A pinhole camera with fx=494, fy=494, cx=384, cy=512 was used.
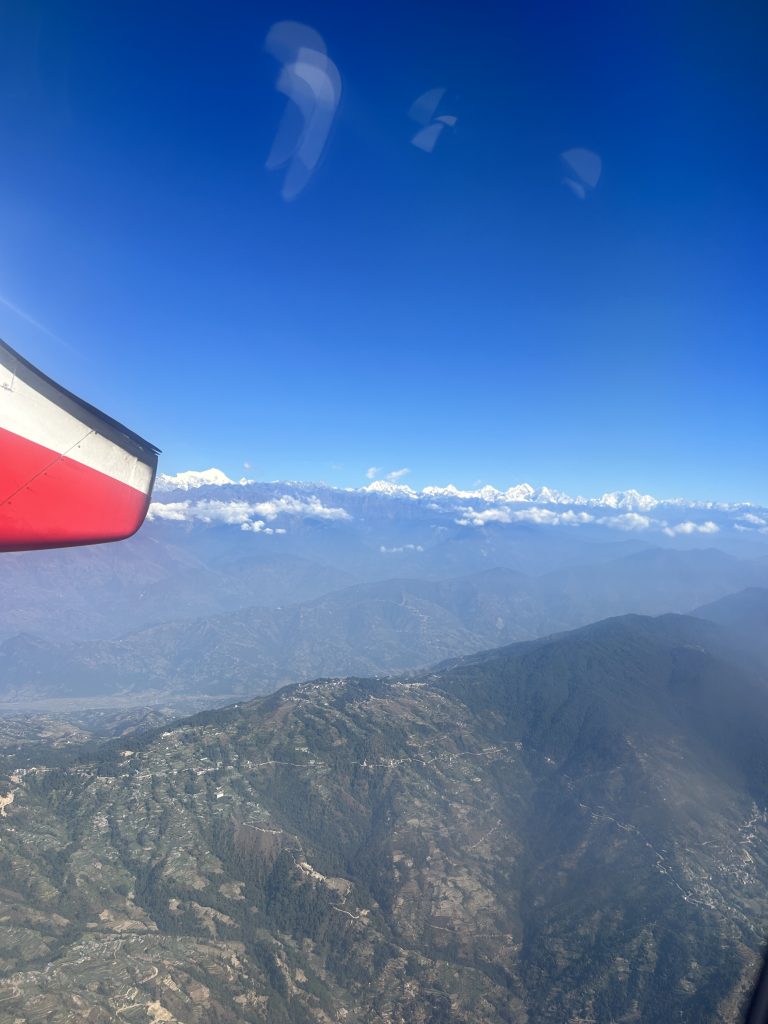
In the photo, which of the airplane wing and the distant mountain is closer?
the airplane wing

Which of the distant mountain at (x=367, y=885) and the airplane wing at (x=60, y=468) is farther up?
the airplane wing at (x=60, y=468)

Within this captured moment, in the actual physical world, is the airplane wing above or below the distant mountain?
above

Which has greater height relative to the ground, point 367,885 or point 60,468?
point 60,468

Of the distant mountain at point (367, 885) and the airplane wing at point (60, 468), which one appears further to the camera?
the distant mountain at point (367, 885)

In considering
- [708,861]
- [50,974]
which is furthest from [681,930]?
[50,974]

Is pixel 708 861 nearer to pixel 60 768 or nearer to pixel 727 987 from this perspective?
pixel 727 987
